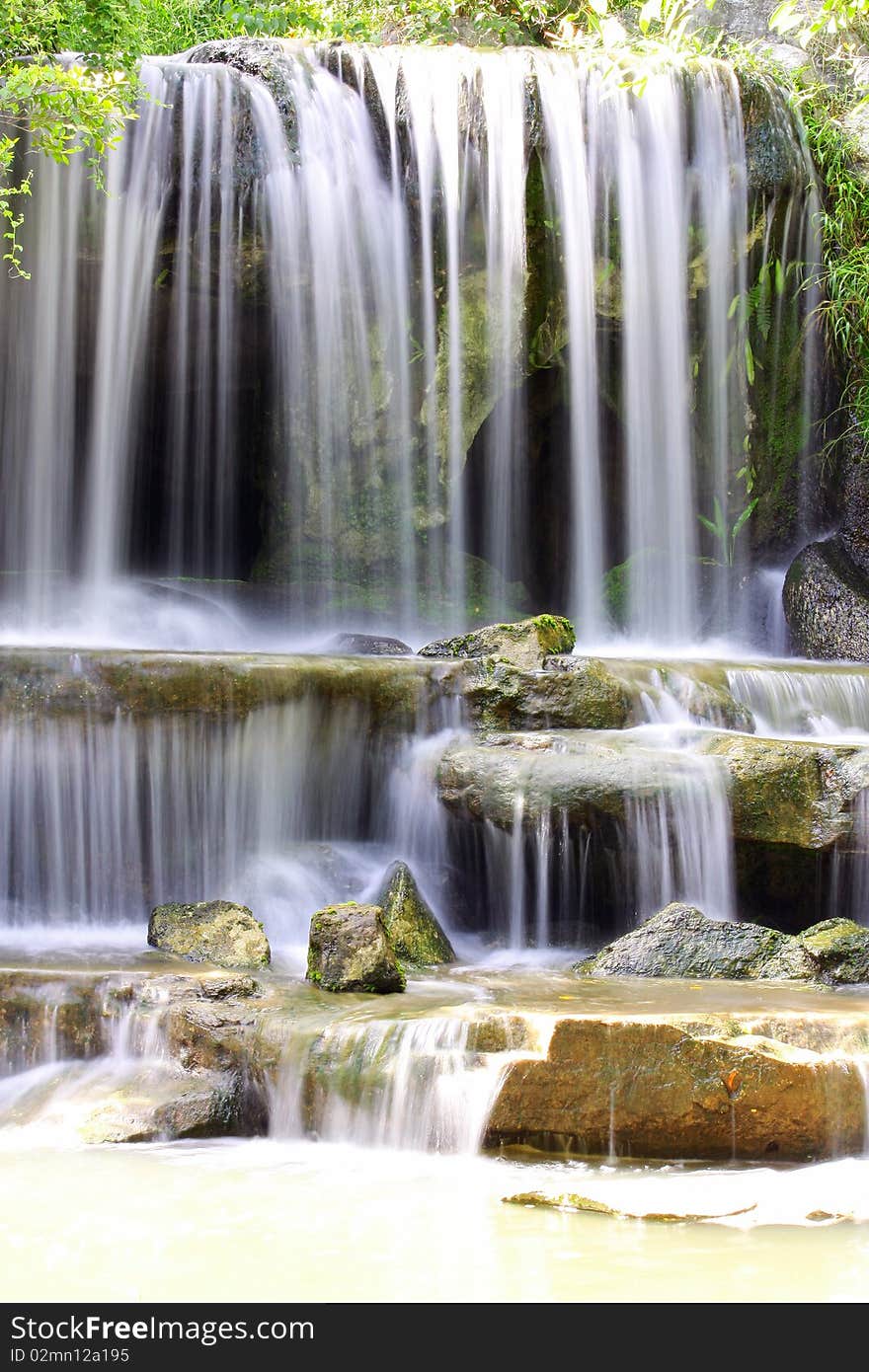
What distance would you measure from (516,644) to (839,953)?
274 centimetres

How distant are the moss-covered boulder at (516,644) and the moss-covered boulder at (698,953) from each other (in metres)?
2.07

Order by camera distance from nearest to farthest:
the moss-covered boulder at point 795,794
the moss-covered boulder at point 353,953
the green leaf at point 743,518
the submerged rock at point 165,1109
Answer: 1. the submerged rock at point 165,1109
2. the moss-covered boulder at point 353,953
3. the moss-covered boulder at point 795,794
4. the green leaf at point 743,518

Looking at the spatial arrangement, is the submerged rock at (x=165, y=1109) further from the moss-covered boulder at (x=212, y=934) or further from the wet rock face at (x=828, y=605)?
the wet rock face at (x=828, y=605)

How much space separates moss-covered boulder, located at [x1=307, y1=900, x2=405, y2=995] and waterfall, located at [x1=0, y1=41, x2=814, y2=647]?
4.85 metres

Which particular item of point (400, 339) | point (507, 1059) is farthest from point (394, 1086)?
point (400, 339)

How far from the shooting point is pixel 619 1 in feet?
41.1

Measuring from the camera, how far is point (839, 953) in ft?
16.5

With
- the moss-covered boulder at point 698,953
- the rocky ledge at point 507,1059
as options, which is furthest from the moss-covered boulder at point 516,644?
the rocky ledge at point 507,1059

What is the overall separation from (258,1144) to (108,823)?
247 centimetres

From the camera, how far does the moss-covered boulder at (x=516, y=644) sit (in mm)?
7148

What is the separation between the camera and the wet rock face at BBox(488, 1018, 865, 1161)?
3795 mm

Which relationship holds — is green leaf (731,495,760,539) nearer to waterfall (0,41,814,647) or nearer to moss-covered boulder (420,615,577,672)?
waterfall (0,41,814,647)

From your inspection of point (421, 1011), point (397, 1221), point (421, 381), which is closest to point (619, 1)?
point (421, 381)

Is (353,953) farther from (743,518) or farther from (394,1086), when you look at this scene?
(743,518)
